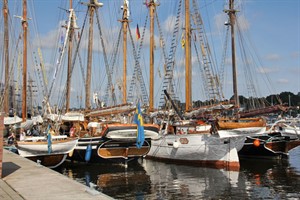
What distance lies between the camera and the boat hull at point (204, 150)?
23.2 metres

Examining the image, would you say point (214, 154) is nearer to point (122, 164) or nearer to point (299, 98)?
point (122, 164)

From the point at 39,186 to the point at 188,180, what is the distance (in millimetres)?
9795

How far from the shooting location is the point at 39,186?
1095cm

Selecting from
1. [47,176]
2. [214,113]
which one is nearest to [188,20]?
[214,113]

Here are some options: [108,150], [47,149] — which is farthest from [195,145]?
[47,149]

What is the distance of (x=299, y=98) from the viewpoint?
15600cm

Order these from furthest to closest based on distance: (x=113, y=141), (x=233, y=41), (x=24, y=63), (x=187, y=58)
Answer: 1. (x=233, y=41)
2. (x=24, y=63)
3. (x=187, y=58)
4. (x=113, y=141)

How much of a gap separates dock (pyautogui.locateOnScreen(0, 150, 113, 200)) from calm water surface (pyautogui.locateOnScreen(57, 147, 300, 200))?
10.8ft

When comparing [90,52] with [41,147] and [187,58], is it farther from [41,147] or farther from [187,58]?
[41,147]

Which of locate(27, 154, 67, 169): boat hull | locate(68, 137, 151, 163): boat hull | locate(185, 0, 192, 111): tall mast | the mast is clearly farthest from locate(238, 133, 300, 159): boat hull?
locate(27, 154, 67, 169): boat hull

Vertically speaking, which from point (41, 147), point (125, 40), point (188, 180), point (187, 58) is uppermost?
point (125, 40)

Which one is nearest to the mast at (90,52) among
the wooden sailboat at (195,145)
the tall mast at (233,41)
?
the wooden sailboat at (195,145)

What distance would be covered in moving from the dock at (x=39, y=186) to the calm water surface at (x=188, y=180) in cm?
329

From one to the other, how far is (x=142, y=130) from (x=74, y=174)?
472 centimetres
